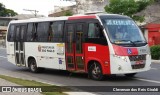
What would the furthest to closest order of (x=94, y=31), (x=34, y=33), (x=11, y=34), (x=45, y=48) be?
(x=11, y=34) → (x=34, y=33) → (x=45, y=48) → (x=94, y=31)

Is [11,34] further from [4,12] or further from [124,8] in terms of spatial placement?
[4,12]

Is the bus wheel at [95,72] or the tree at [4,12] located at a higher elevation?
the tree at [4,12]

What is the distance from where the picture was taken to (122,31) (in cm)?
1487

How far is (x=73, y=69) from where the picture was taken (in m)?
16.2

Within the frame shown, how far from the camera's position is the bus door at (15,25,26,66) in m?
20.0

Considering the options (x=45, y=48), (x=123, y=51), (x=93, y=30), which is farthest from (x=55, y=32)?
(x=123, y=51)

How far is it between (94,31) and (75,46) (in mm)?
1302

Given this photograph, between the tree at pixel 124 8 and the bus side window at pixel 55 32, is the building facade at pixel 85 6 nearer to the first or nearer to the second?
the tree at pixel 124 8

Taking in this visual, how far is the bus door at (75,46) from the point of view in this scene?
15.7 metres

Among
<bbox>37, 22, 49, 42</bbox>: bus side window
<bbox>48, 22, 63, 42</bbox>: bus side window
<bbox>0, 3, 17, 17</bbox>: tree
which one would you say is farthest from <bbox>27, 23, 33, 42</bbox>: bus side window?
<bbox>0, 3, 17, 17</bbox>: tree

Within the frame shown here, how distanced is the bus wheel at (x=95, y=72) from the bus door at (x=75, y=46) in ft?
1.48

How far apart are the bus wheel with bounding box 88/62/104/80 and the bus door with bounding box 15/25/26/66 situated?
580cm

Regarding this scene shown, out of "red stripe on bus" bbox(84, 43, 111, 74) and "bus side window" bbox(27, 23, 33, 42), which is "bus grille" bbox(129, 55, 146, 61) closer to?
"red stripe on bus" bbox(84, 43, 111, 74)

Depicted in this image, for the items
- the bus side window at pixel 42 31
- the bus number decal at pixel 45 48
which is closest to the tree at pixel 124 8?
the bus side window at pixel 42 31
